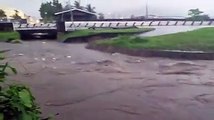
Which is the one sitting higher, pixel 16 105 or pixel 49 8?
pixel 16 105

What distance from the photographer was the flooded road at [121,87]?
21.4ft

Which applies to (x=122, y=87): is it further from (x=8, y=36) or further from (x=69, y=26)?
(x=69, y=26)

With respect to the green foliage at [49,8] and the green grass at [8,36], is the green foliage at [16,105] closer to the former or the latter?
the green grass at [8,36]

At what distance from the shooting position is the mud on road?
21.4 feet

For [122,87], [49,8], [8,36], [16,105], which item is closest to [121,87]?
[122,87]

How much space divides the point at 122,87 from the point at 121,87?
25 mm

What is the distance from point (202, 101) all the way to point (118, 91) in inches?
79.2

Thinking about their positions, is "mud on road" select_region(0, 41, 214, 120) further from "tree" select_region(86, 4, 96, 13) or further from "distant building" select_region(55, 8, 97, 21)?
"tree" select_region(86, 4, 96, 13)

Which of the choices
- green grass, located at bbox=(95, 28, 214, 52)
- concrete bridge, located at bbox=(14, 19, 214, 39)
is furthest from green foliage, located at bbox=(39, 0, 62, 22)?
green grass, located at bbox=(95, 28, 214, 52)

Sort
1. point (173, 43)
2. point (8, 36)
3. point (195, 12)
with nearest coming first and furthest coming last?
point (173, 43), point (8, 36), point (195, 12)

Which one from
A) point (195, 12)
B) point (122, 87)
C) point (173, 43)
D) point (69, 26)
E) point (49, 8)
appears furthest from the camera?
point (49, 8)

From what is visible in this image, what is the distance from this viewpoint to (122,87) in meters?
A: 8.92

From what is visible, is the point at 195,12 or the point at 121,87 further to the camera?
the point at 195,12

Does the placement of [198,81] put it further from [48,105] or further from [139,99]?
[48,105]
